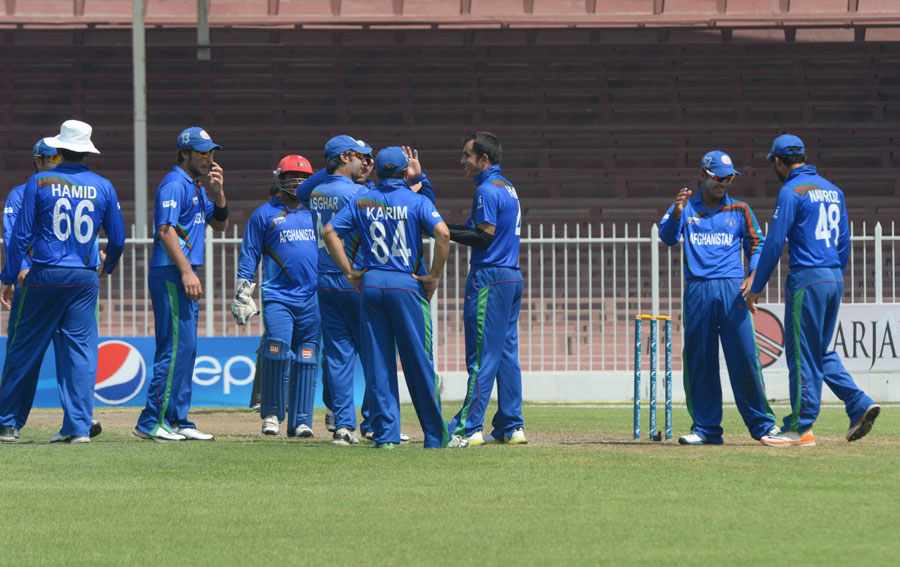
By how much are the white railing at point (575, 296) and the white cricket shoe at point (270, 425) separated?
445 centimetres

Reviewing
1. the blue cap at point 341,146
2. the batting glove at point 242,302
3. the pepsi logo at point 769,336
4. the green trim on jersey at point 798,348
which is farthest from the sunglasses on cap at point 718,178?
the pepsi logo at point 769,336

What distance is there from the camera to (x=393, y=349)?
7.70 metres

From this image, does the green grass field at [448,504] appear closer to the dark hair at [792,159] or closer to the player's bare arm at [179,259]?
the player's bare arm at [179,259]

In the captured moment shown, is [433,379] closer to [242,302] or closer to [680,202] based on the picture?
[680,202]

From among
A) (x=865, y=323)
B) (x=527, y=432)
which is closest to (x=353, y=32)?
(x=865, y=323)

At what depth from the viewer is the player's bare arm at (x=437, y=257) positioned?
24.5 ft

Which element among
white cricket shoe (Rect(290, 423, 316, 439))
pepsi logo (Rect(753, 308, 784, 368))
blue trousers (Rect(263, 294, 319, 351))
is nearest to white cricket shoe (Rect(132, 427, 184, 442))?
white cricket shoe (Rect(290, 423, 316, 439))

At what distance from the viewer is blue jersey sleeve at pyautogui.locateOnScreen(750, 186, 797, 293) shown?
303 inches

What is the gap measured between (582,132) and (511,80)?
176cm

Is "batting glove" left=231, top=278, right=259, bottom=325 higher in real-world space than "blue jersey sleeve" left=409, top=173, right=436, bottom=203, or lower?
lower

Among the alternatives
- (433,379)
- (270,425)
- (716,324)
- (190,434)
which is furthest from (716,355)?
(190,434)

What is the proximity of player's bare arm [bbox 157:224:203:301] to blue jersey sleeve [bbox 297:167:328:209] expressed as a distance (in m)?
0.89

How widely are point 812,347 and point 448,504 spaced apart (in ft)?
10.5

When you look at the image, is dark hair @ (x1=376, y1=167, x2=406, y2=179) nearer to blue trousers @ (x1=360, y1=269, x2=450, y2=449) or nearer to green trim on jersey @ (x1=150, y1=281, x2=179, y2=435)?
blue trousers @ (x1=360, y1=269, x2=450, y2=449)
